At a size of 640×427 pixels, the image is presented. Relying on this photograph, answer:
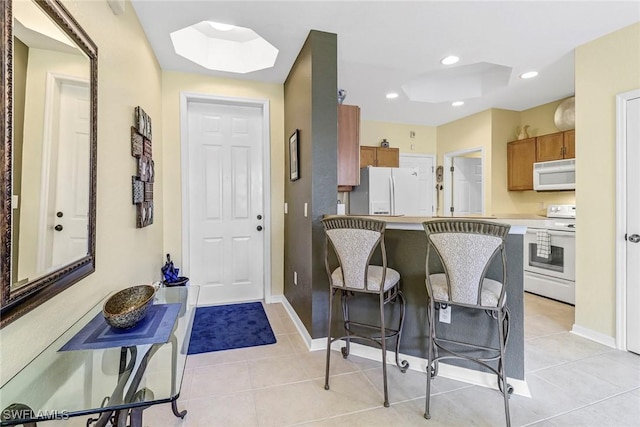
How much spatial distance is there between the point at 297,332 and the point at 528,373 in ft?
5.74

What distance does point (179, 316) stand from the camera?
1373mm

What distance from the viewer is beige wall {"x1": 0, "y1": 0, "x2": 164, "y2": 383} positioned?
1009mm

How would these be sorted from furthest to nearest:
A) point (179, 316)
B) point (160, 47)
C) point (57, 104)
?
1. point (160, 47)
2. point (179, 316)
3. point (57, 104)

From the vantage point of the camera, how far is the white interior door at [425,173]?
5.33 meters

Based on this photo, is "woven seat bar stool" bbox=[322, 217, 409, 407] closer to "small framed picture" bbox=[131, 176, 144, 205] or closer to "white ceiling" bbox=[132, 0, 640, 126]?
"small framed picture" bbox=[131, 176, 144, 205]

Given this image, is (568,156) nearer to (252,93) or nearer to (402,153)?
(402,153)

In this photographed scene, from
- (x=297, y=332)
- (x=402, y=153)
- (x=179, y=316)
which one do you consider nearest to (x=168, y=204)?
(x=297, y=332)

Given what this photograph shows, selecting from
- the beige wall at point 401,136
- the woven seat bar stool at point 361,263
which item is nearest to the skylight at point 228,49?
the woven seat bar stool at point 361,263

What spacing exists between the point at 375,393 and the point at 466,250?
1036 millimetres

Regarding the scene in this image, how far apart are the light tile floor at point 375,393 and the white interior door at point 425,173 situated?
321cm

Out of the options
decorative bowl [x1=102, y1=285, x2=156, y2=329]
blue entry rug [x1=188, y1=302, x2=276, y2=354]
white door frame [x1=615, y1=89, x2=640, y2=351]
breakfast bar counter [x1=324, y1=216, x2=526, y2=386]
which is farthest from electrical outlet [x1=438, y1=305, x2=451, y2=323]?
decorative bowl [x1=102, y1=285, x2=156, y2=329]

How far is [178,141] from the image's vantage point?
3168 millimetres

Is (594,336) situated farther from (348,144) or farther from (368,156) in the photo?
(368,156)

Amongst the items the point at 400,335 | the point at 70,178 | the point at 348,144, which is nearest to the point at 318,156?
the point at 348,144
